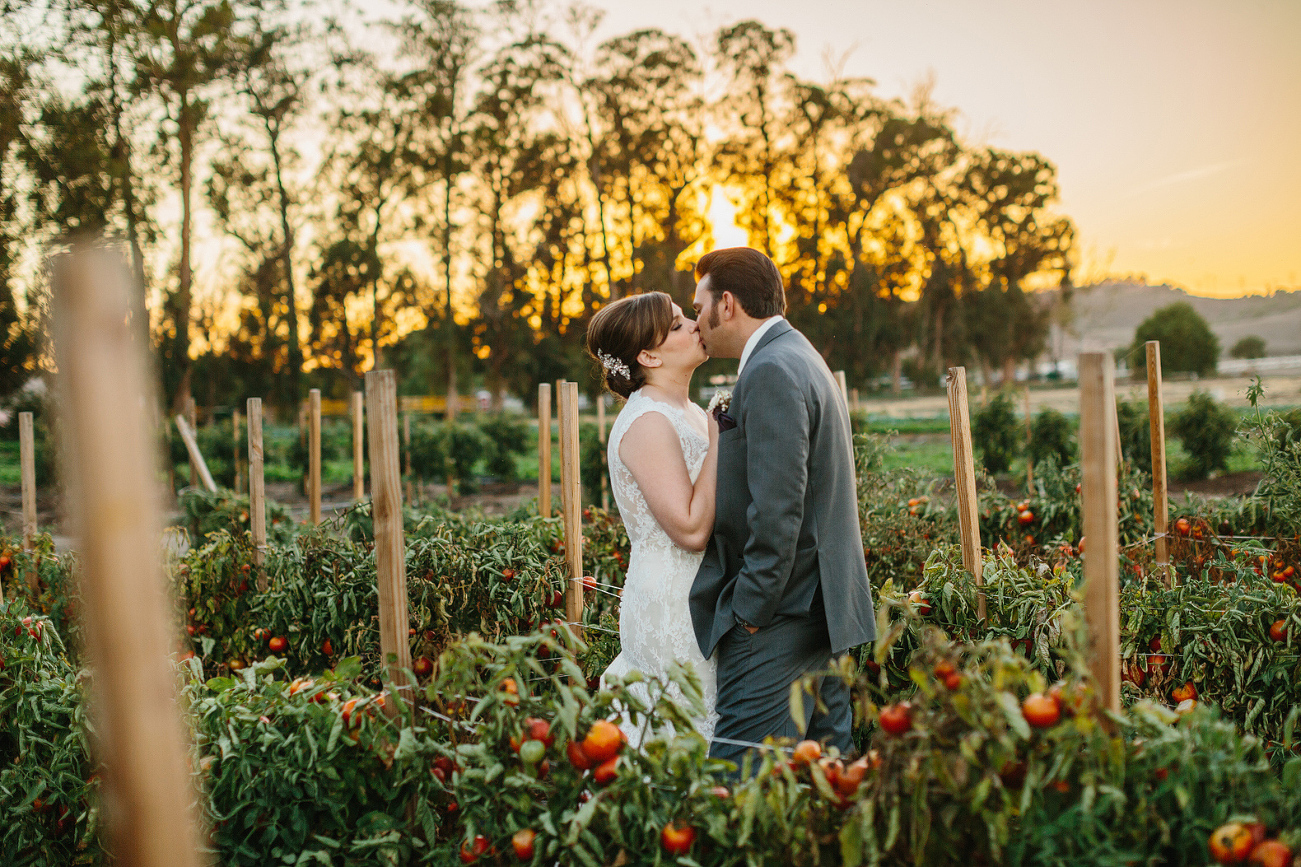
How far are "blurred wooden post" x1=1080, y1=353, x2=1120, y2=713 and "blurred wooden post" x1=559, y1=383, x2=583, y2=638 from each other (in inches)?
85.7

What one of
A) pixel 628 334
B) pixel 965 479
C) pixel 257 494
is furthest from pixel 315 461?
pixel 965 479

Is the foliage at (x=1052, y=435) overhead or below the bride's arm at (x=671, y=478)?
below

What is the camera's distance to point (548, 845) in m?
1.40

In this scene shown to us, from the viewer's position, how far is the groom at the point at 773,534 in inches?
75.5

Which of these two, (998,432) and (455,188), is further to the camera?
(455,188)

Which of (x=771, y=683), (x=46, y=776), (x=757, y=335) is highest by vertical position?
(x=757, y=335)

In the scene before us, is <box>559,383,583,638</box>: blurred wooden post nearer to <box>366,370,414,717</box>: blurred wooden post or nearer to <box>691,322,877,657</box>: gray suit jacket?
<box>691,322,877,657</box>: gray suit jacket

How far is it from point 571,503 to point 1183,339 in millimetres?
49970

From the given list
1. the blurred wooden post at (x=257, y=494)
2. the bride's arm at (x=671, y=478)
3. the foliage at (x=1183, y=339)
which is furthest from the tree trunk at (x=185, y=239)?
the foliage at (x=1183, y=339)

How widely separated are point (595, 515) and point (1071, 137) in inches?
472

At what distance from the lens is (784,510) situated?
1890 mm

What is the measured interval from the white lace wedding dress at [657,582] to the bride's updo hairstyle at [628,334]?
0.09 m

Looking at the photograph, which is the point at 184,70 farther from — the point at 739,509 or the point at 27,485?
the point at 739,509

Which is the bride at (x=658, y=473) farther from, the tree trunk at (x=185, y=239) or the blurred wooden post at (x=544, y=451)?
the tree trunk at (x=185, y=239)
